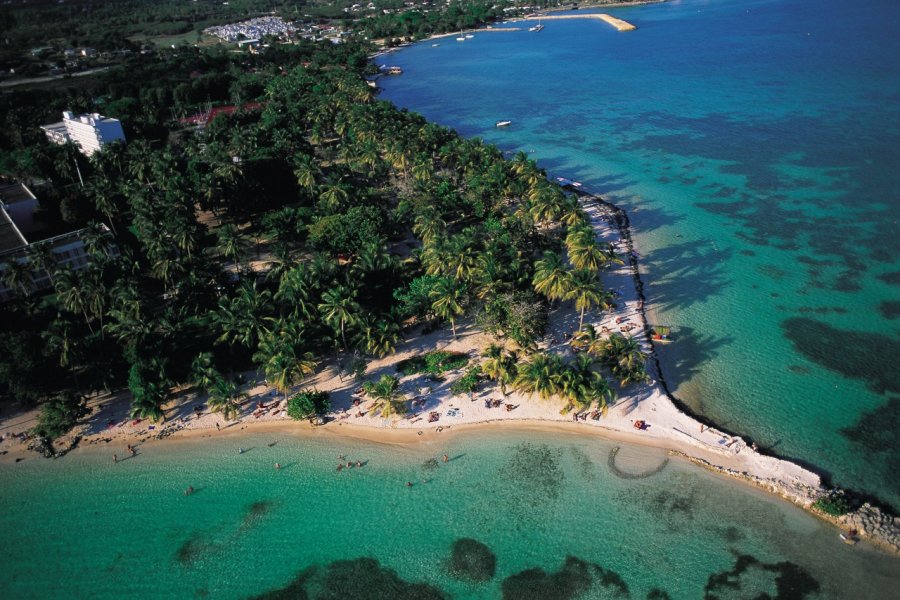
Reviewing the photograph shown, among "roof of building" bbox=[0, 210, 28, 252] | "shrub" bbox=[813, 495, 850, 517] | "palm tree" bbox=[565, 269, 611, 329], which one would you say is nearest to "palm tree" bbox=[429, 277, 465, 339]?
"palm tree" bbox=[565, 269, 611, 329]

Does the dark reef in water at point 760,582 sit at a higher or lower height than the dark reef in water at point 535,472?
lower

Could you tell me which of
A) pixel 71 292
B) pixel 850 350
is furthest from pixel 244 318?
pixel 850 350

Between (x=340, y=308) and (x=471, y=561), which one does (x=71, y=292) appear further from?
(x=471, y=561)

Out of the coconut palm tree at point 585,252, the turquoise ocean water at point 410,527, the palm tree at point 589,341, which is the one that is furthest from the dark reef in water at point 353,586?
the coconut palm tree at point 585,252

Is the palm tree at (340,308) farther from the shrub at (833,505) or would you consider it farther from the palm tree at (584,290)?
the shrub at (833,505)

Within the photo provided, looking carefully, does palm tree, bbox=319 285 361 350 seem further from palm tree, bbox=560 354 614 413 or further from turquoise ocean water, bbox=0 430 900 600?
palm tree, bbox=560 354 614 413

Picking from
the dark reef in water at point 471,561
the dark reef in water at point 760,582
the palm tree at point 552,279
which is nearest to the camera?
the dark reef in water at point 760,582

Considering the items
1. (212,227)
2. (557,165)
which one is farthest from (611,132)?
(212,227)
